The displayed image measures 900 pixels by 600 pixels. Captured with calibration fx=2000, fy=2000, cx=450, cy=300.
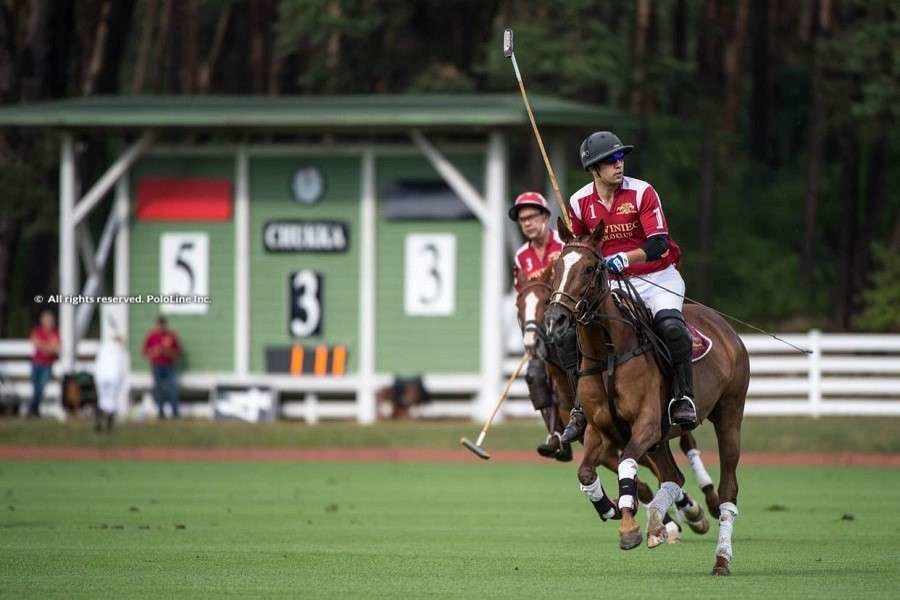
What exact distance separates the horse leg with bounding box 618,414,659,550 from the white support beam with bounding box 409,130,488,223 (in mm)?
15906

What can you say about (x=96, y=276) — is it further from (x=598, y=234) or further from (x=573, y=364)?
(x=598, y=234)

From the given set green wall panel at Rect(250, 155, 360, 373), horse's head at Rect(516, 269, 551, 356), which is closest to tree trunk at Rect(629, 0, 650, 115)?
green wall panel at Rect(250, 155, 360, 373)

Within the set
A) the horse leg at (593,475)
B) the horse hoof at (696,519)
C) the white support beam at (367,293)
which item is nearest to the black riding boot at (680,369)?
the horse leg at (593,475)

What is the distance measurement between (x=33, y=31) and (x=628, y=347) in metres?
24.8

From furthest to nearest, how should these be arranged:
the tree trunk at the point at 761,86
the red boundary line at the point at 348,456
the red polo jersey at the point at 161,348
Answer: the tree trunk at the point at 761,86
the red polo jersey at the point at 161,348
the red boundary line at the point at 348,456

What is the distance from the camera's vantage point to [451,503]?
1858 centimetres

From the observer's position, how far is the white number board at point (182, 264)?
2897 centimetres

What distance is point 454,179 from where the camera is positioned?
91.3 ft

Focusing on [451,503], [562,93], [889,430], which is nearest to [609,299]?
[451,503]

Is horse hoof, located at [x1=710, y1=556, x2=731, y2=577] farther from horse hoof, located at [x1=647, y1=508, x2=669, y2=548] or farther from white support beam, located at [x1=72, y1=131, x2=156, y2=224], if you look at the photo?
white support beam, located at [x1=72, y1=131, x2=156, y2=224]

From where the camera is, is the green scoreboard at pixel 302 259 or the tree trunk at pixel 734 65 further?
the tree trunk at pixel 734 65

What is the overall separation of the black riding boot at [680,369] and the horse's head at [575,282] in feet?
2.09

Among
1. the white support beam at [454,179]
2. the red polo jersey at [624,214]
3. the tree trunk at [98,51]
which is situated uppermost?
the tree trunk at [98,51]

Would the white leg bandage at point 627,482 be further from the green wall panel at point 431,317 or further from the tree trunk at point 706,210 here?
the tree trunk at point 706,210
